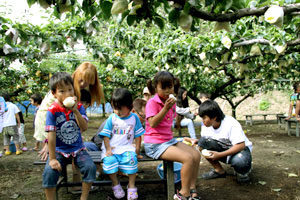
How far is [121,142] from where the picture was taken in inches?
96.5

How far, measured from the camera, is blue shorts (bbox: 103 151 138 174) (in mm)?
2295

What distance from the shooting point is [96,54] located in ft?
15.9

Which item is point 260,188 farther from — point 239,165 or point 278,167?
point 278,167

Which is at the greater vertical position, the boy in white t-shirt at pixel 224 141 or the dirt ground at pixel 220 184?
the boy in white t-shirt at pixel 224 141

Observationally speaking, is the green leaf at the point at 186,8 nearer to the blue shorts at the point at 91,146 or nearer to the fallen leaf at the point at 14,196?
the blue shorts at the point at 91,146

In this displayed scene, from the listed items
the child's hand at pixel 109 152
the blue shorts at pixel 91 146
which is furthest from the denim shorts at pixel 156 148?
the blue shorts at pixel 91 146

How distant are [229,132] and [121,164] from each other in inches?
54.0

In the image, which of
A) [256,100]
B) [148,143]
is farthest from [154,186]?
[256,100]

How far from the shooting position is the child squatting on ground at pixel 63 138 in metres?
2.04

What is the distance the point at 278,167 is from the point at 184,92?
7.20ft

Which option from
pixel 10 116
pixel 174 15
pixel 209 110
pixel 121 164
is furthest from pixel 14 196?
pixel 10 116

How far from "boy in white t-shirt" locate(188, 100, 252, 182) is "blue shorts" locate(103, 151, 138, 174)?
927mm

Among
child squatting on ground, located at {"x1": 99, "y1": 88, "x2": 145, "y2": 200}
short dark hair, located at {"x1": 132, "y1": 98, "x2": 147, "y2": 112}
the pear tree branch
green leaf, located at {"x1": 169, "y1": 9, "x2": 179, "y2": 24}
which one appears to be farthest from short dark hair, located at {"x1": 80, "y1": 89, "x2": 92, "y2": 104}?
the pear tree branch

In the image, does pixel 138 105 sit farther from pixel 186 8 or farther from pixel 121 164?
pixel 186 8
